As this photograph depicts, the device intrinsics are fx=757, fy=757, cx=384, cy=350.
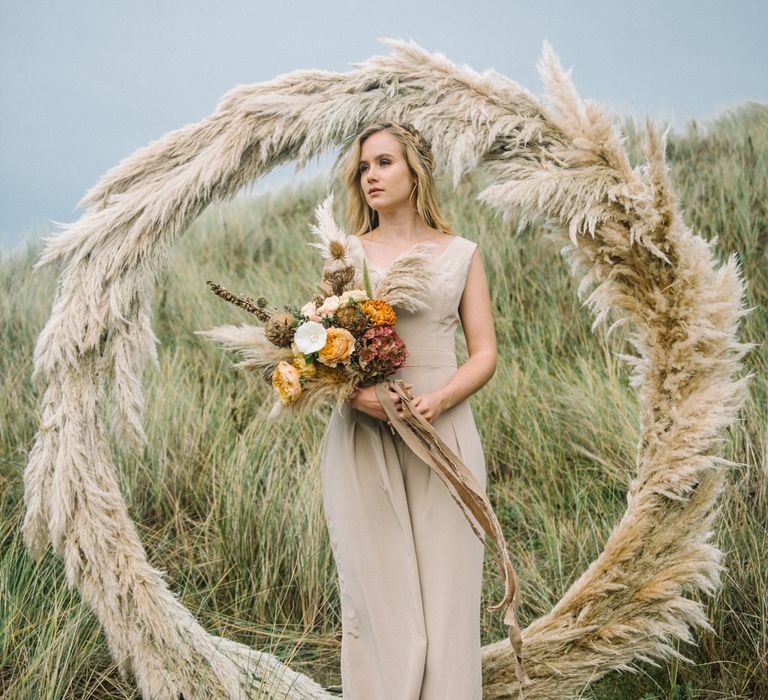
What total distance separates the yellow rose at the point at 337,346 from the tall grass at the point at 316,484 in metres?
1.22

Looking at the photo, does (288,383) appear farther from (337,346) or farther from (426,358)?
(426,358)

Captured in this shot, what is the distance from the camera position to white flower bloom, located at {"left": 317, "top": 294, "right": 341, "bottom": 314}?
2.09 m

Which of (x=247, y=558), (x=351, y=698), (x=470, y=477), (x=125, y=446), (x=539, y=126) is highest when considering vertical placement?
(x=539, y=126)

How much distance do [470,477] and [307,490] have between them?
1.34m

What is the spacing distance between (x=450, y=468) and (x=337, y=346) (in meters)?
0.47

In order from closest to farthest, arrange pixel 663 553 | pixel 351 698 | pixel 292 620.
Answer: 1. pixel 351 698
2. pixel 663 553
3. pixel 292 620

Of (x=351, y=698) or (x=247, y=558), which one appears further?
(x=247, y=558)

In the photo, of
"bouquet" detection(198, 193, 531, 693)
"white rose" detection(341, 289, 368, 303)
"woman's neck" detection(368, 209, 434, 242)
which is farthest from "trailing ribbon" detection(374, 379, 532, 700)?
"woman's neck" detection(368, 209, 434, 242)

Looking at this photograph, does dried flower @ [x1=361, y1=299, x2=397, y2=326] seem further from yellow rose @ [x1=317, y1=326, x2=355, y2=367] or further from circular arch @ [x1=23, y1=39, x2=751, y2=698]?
circular arch @ [x1=23, y1=39, x2=751, y2=698]

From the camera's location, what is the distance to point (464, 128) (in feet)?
9.11

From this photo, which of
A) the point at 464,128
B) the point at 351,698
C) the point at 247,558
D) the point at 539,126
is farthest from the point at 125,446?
the point at 539,126

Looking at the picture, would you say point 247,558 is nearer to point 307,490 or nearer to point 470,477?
point 307,490

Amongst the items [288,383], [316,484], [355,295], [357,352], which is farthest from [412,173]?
[316,484]

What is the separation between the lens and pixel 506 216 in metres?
2.73
